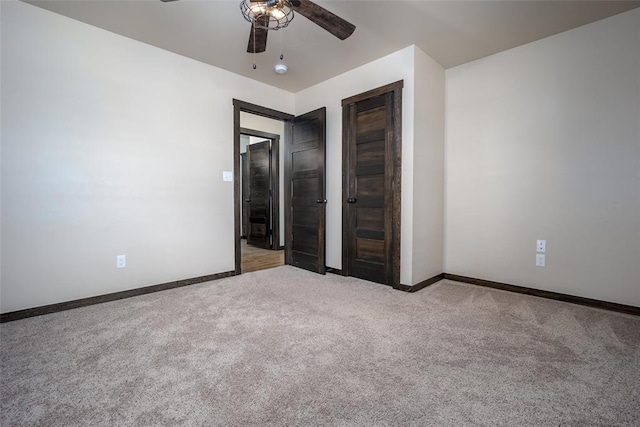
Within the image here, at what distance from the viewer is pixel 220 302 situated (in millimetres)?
2648

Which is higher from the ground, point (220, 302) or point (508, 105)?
point (508, 105)

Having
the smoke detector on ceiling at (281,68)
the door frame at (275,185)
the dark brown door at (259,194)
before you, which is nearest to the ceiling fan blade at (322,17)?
the smoke detector on ceiling at (281,68)

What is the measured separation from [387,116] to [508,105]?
124cm

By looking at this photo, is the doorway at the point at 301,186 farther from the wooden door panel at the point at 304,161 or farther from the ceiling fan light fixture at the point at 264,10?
the ceiling fan light fixture at the point at 264,10

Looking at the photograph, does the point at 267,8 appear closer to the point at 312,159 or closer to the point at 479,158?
the point at 312,159

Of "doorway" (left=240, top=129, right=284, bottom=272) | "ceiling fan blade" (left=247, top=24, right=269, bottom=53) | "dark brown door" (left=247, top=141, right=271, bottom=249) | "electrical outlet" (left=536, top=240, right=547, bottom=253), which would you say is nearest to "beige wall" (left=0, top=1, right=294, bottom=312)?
"ceiling fan blade" (left=247, top=24, right=269, bottom=53)

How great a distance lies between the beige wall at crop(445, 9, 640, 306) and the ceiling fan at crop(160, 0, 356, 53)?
195 centimetres

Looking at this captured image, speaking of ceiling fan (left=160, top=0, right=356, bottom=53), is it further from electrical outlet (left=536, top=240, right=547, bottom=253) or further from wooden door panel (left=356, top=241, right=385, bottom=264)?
electrical outlet (left=536, top=240, right=547, bottom=253)

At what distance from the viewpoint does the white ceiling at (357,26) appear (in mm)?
2301

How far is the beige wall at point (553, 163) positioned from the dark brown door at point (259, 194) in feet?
11.0

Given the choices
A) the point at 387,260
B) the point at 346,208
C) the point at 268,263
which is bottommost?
the point at 268,263

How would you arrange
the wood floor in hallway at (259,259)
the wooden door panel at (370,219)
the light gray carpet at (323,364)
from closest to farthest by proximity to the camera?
the light gray carpet at (323,364) < the wooden door panel at (370,219) < the wood floor in hallway at (259,259)

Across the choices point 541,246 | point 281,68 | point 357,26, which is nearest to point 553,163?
point 541,246

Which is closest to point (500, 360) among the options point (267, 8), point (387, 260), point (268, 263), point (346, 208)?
point (387, 260)
